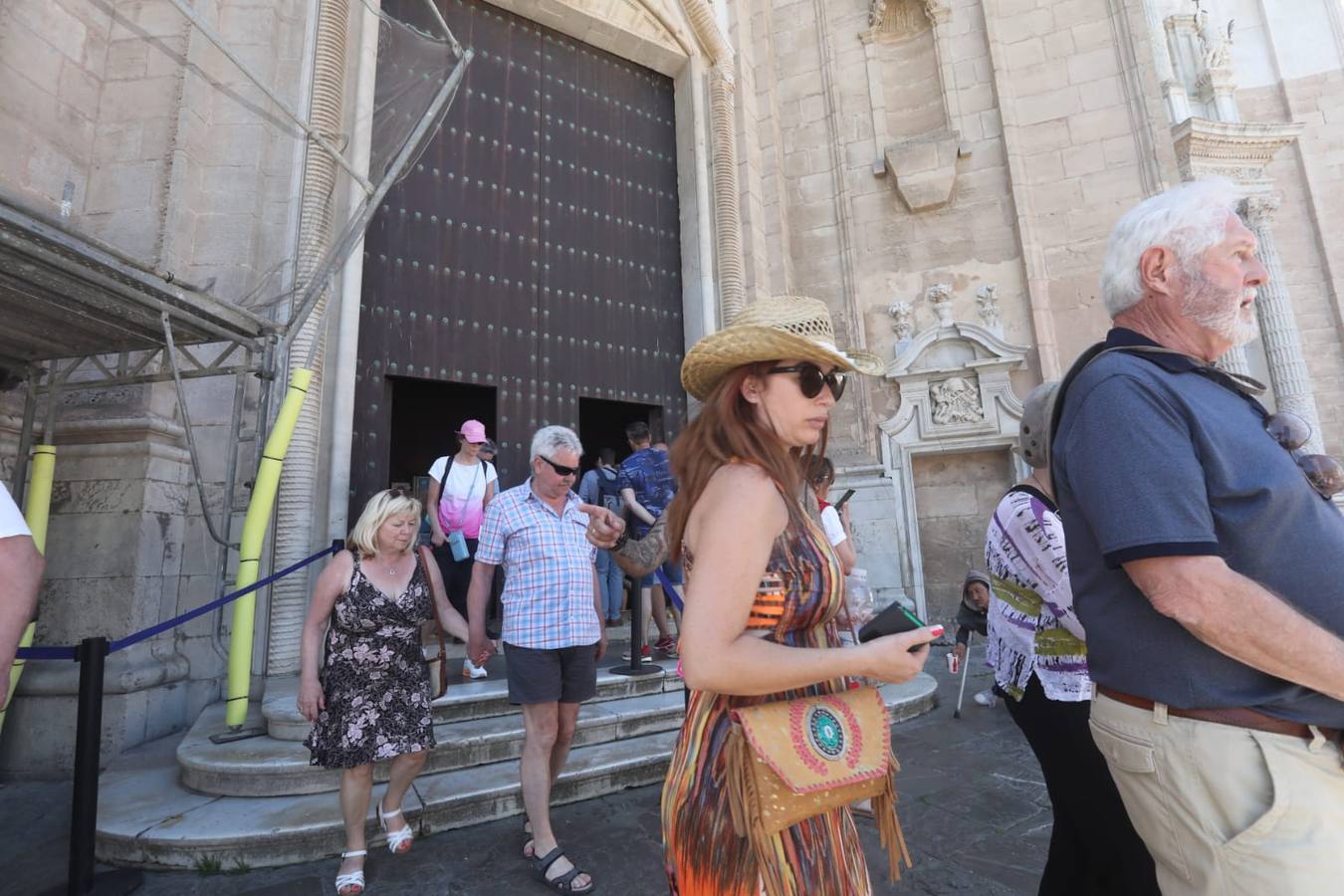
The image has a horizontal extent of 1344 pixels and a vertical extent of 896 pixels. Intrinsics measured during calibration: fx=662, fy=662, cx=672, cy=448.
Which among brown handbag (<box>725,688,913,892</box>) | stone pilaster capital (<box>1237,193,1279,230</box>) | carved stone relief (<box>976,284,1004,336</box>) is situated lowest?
brown handbag (<box>725,688,913,892</box>)

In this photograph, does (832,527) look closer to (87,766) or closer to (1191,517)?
(1191,517)

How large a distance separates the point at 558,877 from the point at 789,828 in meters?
1.68

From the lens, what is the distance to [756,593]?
1.09 m

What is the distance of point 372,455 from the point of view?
5324 millimetres

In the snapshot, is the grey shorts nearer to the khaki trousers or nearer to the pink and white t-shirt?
the pink and white t-shirt

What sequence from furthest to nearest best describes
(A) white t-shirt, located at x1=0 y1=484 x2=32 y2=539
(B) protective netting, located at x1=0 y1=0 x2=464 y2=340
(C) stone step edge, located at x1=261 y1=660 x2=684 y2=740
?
1. (B) protective netting, located at x1=0 y1=0 x2=464 y2=340
2. (C) stone step edge, located at x1=261 y1=660 x2=684 y2=740
3. (A) white t-shirt, located at x1=0 y1=484 x2=32 y2=539

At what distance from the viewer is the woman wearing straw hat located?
1049 millimetres

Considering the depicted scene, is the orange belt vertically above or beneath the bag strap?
beneath

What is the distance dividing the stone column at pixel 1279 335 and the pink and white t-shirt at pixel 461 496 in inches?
472

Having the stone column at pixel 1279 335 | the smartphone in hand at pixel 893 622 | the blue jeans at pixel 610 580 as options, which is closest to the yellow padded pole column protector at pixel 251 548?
the blue jeans at pixel 610 580

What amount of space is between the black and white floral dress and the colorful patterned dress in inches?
Answer: 72.2

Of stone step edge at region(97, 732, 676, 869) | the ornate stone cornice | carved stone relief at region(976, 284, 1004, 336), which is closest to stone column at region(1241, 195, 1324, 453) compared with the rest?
the ornate stone cornice

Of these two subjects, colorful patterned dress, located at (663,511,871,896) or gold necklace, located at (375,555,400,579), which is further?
gold necklace, located at (375,555,400,579)

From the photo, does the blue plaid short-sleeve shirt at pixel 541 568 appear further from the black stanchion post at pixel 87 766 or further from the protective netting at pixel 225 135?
the protective netting at pixel 225 135
